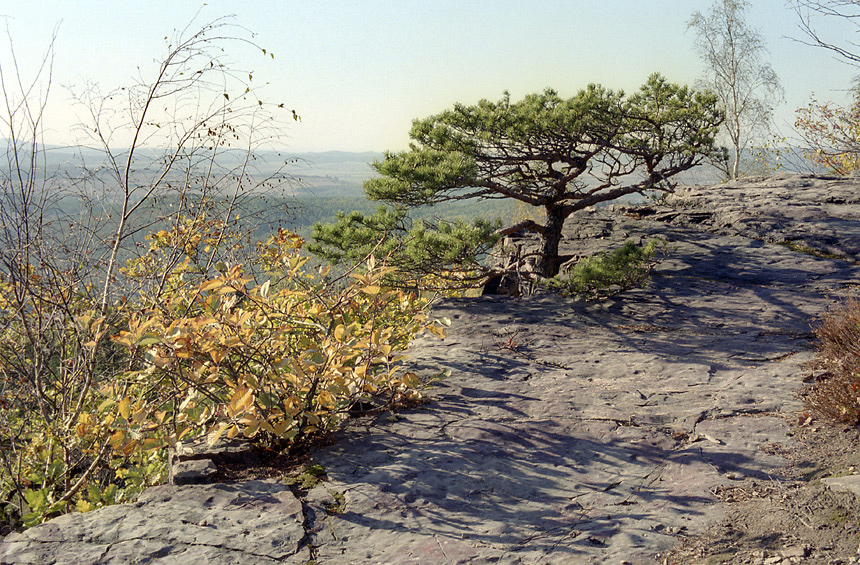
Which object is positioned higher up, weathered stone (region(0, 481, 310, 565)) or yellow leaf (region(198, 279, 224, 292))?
yellow leaf (region(198, 279, 224, 292))

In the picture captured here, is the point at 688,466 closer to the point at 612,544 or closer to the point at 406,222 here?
the point at 612,544

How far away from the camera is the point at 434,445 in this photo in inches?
137

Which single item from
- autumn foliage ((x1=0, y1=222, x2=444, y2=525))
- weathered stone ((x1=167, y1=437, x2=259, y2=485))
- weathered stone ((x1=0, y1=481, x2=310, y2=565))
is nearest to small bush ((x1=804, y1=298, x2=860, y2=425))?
autumn foliage ((x1=0, y1=222, x2=444, y2=525))

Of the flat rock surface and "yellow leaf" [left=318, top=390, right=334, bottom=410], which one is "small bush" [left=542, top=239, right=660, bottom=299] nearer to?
the flat rock surface

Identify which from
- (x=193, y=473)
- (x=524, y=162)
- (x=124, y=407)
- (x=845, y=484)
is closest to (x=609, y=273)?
(x=524, y=162)

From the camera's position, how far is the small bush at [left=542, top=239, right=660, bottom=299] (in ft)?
20.6

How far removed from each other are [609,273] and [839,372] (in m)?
2.67

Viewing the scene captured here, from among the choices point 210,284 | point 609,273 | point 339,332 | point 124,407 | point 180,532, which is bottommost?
point 180,532

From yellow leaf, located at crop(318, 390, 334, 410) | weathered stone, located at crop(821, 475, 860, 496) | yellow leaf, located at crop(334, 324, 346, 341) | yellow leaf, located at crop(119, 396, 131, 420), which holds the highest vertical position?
yellow leaf, located at crop(334, 324, 346, 341)

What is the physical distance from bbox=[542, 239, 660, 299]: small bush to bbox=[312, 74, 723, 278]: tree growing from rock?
109 cm

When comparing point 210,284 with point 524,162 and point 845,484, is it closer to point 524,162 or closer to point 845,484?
point 845,484

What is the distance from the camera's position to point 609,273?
6199 mm

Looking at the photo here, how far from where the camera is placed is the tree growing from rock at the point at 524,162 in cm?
652

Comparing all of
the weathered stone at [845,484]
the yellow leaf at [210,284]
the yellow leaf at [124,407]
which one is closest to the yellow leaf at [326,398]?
the yellow leaf at [210,284]
